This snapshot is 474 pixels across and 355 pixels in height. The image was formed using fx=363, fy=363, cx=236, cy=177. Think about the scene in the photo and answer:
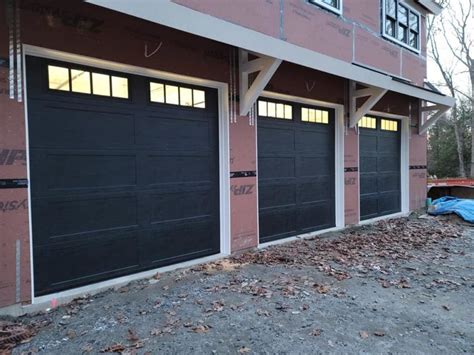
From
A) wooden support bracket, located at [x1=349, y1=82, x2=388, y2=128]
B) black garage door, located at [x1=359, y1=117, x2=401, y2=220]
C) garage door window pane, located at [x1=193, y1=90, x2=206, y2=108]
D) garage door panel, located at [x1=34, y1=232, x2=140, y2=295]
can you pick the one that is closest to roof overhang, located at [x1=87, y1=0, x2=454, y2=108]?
wooden support bracket, located at [x1=349, y1=82, x2=388, y2=128]

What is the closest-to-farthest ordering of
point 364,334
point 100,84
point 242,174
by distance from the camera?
point 364,334
point 100,84
point 242,174

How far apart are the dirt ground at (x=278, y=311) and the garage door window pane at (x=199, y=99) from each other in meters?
2.22

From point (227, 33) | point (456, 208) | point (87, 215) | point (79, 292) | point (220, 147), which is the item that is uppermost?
point (227, 33)

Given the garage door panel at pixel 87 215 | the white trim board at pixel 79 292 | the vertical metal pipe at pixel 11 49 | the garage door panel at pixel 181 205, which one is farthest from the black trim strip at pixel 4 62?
the white trim board at pixel 79 292

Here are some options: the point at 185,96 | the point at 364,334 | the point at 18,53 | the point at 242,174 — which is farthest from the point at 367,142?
the point at 18,53

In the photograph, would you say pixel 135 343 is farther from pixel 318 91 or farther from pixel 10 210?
pixel 318 91

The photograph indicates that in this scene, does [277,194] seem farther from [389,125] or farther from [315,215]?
[389,125]

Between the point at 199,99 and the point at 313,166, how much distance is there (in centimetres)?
291

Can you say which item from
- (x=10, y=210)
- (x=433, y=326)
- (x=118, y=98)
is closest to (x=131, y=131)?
(x=118, y=98)

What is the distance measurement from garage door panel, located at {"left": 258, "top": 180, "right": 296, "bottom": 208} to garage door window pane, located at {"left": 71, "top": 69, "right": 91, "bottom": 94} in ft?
10.0

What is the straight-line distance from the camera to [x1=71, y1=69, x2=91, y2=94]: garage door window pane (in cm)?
389

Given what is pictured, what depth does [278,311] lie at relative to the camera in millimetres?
3482

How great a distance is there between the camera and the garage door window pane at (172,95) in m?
4.73

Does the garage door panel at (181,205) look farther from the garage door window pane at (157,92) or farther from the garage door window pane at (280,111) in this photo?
the garage door window pane at (280,111)
